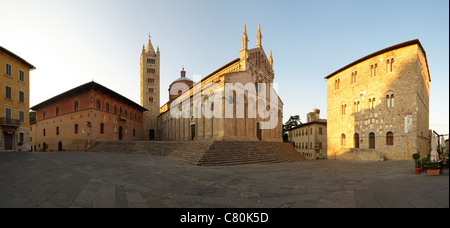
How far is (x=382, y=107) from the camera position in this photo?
827 inches

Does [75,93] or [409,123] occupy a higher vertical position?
[75,93]

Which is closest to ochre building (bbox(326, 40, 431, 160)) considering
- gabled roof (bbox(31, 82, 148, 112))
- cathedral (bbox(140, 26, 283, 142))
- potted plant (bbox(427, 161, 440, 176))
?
cathedral (bbox(140, 26, 283, 142))

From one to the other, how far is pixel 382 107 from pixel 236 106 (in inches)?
667

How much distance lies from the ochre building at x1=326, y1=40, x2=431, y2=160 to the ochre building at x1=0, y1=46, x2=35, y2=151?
41.4 meters

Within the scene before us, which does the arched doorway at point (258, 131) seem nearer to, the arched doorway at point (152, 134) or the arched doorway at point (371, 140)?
the arched doorway at point (371, 140)

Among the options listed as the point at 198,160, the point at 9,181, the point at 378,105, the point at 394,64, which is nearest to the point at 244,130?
the point at 198,160

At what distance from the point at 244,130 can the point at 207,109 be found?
5.95 metres

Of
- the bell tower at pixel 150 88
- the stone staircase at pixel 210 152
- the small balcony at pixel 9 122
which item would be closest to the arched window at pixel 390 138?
the stone staircase at pixel 210 152

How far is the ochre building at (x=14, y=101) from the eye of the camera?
69.6 ft

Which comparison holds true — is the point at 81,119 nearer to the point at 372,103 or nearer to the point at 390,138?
the point at 372,103

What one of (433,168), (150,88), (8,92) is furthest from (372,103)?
(150,88)
